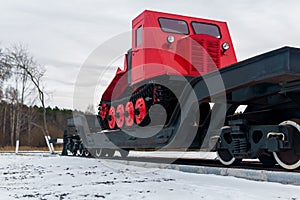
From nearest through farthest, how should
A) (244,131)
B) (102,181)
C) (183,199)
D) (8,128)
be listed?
(183,199) → (102,181) → (244,131) → (8,128)

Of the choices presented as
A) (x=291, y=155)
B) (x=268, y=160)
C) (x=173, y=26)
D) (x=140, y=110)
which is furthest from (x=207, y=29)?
(x=291, y=155)

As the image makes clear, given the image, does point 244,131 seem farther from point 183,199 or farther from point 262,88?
point 183,199

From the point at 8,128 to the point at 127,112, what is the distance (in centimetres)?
3628

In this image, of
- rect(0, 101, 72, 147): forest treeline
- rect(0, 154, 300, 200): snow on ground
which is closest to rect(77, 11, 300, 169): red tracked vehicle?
rect(0, 154, 300, 200): snow on ground

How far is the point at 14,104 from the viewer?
3216 centimetres

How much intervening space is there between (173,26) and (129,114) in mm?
2285

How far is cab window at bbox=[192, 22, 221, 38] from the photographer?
8.01 m

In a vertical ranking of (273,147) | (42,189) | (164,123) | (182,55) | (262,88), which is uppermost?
(182,55)

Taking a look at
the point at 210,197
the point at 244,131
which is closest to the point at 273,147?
the point at 244,131

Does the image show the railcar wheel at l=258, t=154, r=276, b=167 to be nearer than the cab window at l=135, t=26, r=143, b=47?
Yes

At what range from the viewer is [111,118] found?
9.11m

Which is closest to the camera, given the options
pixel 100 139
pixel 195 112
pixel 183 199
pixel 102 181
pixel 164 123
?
pixel 183 199

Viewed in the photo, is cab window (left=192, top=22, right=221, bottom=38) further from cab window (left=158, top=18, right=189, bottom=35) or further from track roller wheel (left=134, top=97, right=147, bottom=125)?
track roller wheel (left=134, top=97, right=147, bottom=125)

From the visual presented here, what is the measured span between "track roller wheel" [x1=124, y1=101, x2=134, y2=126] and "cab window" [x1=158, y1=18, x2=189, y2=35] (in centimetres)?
189
